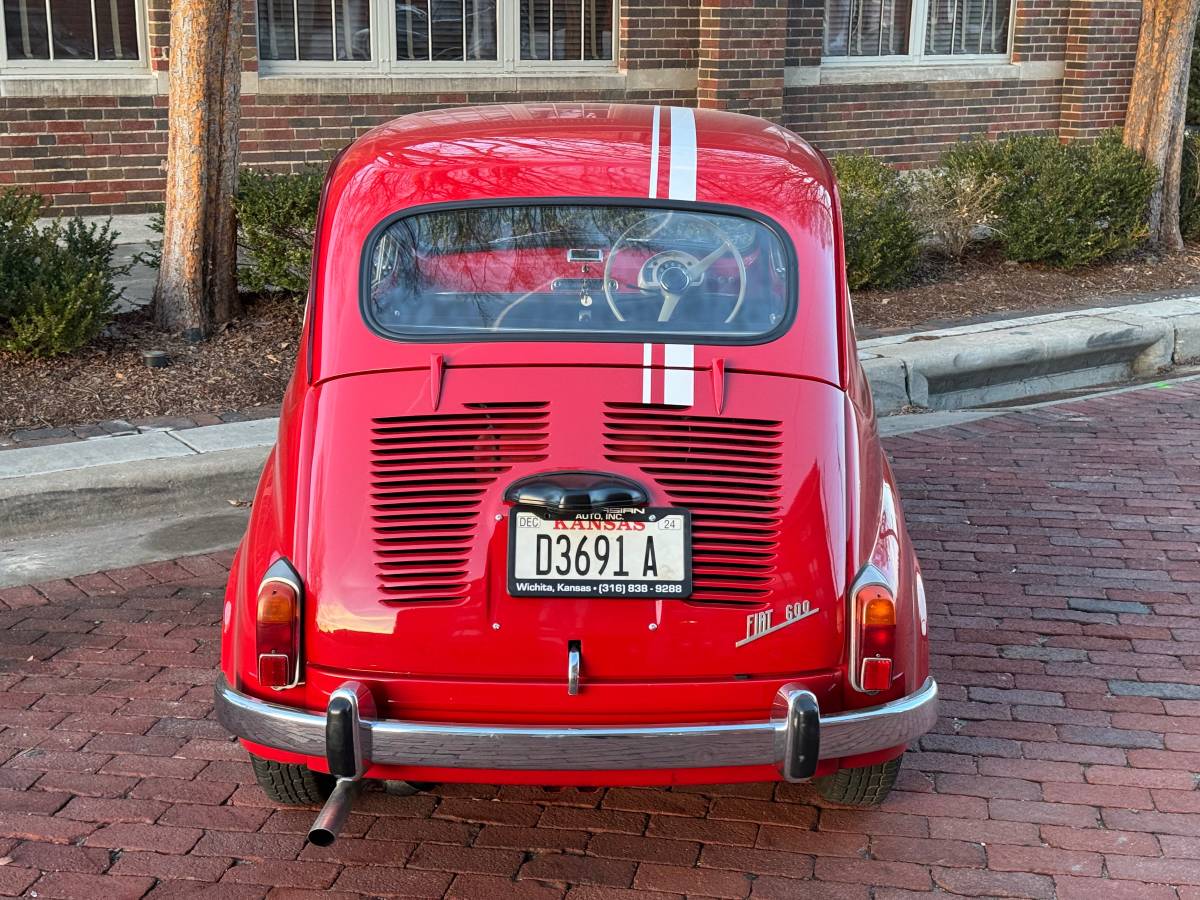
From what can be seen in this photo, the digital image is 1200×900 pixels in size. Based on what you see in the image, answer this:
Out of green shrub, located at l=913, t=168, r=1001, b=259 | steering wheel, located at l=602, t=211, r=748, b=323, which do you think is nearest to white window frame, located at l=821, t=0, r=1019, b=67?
green shrub, located at l=913, t=168, r=1001, b=259

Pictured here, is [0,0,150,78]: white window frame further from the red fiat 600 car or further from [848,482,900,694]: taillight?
[848,482,900,694]: taillight

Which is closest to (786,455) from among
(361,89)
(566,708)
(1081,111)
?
(566,708)

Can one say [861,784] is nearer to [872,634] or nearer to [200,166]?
[872,634]

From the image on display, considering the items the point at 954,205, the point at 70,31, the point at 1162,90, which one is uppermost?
the point at 70,31

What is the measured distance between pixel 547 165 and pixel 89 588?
271 centimetres

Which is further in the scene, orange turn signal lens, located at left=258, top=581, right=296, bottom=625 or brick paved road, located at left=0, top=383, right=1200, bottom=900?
brick paved road, located at left=0, top=383, right=1200, bottom=900

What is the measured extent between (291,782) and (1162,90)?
10615mm

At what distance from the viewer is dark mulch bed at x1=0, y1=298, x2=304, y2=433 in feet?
23.5

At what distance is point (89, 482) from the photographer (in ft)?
20.5

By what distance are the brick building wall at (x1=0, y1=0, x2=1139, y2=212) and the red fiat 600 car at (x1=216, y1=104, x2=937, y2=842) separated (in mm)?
7872

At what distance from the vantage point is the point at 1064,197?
1127 centimetres

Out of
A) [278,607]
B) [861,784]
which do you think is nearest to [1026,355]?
[861,784]

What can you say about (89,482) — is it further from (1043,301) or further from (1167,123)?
(1167,123)

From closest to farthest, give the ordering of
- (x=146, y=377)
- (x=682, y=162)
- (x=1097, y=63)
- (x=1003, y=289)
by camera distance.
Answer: (x=682, y=162), (x=146, y=377), (x=1003, y=289), (x=1097, y=63)
